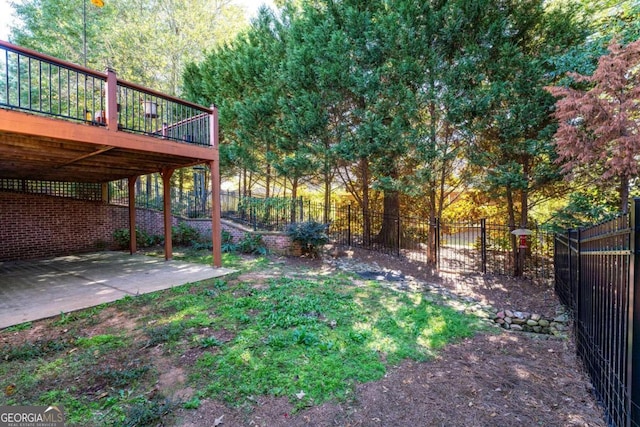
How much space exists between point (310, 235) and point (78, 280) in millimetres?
5024

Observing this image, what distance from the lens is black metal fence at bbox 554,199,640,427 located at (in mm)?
1604

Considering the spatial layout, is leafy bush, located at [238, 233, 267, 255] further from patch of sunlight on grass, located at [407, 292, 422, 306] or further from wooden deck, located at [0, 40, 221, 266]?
patch of sunlight on grass, located at [407, 292, 422, 306]

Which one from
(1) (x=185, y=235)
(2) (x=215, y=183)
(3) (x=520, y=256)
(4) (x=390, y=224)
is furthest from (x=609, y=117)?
(1) (x=185, y=235)

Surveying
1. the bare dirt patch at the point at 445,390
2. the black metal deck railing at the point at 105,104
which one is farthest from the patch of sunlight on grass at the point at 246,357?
the black metal deck railing at the point at 105,104

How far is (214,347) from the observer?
10.5 ft

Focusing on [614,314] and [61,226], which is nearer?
[614,314]

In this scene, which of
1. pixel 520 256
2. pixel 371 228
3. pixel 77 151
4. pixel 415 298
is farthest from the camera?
pixel 371 228

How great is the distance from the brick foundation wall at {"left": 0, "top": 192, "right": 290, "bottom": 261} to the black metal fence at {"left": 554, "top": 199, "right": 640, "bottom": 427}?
6761mm

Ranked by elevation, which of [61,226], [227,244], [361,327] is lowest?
[361,327]

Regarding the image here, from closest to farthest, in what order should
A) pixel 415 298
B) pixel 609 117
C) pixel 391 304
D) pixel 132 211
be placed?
1. pixel 391 304
2. pixel 609 117
3. pixel 415 298
4. pixel 132 211

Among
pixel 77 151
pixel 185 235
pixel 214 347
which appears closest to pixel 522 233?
pixel 214 347

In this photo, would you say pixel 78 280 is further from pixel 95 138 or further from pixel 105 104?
pixel 105 104

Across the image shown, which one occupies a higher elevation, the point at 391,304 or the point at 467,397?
the point at 391,304

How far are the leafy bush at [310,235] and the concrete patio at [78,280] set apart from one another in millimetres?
2174
